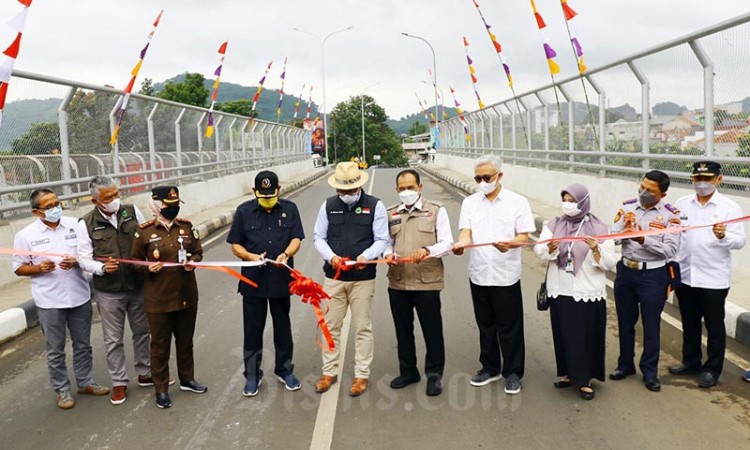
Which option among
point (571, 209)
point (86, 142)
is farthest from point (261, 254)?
point (86, 142)

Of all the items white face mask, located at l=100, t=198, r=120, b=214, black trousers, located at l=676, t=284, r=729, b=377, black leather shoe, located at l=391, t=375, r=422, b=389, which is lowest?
black leather shoe, located at l=391, t=375, r=422, b=389

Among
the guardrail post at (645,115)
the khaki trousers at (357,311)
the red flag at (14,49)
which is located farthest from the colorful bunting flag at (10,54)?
the guardrail post at (645,115)

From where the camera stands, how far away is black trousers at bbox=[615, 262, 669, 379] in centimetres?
475

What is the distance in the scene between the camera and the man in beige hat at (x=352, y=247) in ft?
15.8

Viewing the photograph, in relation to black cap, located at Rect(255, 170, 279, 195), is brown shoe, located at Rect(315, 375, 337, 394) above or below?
below

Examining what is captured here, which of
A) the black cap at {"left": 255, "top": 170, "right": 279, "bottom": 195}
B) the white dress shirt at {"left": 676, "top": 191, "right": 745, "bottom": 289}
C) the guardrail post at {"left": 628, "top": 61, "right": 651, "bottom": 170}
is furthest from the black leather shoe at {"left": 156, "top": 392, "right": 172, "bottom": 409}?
the guardrail post at {"left": 628, "top": 61, "right": 651, "bottom": 170}

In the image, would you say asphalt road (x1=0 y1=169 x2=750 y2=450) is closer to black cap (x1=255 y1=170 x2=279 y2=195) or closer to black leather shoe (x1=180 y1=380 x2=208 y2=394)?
black leather shoe (x1=180 y1=380 x2=208 y2=394)

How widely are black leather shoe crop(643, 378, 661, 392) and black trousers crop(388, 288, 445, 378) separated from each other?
1.46m

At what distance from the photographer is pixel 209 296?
8.12 metres

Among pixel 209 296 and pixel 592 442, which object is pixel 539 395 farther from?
pixel 209 296

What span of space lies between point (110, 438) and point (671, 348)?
14.6 ft

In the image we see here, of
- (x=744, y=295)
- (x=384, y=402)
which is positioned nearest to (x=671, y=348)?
(x=744, y=295)

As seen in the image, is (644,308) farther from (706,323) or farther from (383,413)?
(383,413)

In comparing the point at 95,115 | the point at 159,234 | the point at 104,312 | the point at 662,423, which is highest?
the point at 95,115
